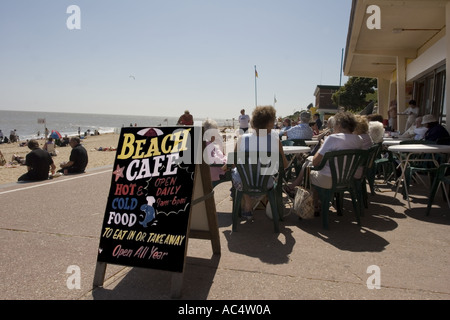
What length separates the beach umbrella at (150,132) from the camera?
9.80ft

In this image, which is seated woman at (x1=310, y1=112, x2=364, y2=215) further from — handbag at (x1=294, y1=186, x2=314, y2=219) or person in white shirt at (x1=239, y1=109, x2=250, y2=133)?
person in white shirt at (x1=239, y1=109, x2=250, y2=133)

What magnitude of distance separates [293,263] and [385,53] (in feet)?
38.1

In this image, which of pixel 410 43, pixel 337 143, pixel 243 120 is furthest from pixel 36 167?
pixel 410 43

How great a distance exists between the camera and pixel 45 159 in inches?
321

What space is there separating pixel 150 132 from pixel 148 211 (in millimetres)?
729

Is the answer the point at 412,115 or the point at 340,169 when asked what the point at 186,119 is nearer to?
the point at 412,115

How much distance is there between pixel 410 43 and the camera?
11.2 metres

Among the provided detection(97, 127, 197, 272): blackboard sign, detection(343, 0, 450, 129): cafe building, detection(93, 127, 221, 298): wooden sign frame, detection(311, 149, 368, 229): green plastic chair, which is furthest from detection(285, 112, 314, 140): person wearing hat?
detection(97, 127, 197, 272): blackboard sign

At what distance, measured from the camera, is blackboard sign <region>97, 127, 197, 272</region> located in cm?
264

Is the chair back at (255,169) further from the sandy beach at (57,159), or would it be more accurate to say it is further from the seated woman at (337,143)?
the sandy beach at (57,159)

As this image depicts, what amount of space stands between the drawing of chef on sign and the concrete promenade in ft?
1.70

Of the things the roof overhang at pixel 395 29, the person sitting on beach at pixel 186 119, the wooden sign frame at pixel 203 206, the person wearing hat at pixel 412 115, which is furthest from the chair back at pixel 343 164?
the person sitting on beach at pixel 186 119

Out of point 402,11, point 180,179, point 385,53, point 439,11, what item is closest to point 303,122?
point 402,11
